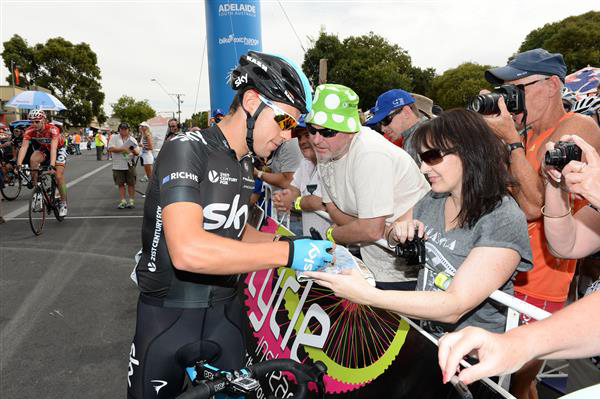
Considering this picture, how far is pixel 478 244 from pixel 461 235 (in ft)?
0.57

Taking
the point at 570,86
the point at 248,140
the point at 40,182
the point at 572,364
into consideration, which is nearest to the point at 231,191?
the point at 248,140

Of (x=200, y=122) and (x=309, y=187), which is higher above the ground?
A: (x=309, y=187)

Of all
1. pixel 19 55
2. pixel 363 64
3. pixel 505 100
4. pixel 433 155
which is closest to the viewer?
pixel 433 155

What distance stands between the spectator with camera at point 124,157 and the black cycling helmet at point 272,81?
913 cm

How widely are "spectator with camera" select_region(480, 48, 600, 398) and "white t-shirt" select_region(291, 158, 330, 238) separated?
1.60 meters

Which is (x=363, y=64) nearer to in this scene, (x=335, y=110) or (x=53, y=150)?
(x=53, y=150)

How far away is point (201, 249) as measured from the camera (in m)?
1.69

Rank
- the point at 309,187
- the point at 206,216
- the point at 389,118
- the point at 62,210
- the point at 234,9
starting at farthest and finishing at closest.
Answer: the point at 234,9 < the point at 62,210 < the point at 389,118 < the point at 309,187 < the point at 206,216

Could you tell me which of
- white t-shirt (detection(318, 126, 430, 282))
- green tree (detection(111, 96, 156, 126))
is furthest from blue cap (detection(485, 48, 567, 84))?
green tree (detection(111, 96, 156, 126))

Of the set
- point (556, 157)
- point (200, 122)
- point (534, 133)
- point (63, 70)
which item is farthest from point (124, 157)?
point (63, 70)

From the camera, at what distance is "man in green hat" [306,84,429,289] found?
2.76m

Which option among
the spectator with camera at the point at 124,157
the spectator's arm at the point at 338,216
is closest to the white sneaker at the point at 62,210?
the spectator with camera at the point at 124,157

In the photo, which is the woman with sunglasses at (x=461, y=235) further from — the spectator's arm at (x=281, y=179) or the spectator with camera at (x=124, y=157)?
the spectator with camera at (x=124, y=157)

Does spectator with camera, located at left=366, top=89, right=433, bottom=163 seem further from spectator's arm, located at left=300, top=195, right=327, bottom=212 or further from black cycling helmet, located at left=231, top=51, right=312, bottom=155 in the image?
black cycling helmet, located at left=231, top=51, right=312, bottom=155
